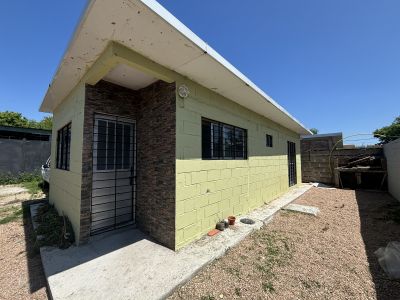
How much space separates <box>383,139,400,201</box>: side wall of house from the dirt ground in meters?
10.9

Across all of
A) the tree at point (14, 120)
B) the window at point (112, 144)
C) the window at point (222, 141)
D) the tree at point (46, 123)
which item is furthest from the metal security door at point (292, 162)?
the tree at point (46, 123)

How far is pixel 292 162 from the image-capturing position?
10.7 m

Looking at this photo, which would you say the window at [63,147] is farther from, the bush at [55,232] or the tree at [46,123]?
the tree at [46,123]

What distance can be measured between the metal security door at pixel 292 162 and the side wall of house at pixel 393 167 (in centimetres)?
389

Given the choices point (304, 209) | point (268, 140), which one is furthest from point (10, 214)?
point (304, 209)

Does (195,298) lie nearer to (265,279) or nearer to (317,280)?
(265,279)

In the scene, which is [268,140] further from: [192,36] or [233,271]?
[192,36]

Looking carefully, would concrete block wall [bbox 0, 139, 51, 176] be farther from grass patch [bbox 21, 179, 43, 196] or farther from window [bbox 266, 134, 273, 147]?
window [bbox 266, 134, 273, 147]

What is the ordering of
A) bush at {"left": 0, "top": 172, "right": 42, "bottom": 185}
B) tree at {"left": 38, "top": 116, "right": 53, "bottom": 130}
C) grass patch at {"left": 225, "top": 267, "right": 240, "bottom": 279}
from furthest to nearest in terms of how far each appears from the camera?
tree at {"left": 38, "top": 116, "right": 53, "bottom": 130} < bush at {"left": 0, "top": 172, "right": 42, "bottom": 185} < grass patch at {"left": 225, "top": 267, "right": 240, "bottom": 279}

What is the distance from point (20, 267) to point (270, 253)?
4.20 m

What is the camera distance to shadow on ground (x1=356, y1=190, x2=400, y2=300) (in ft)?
8.59

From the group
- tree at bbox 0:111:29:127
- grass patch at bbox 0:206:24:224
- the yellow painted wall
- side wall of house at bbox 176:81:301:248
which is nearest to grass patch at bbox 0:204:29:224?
grass patch at bbox 0:206:24:224

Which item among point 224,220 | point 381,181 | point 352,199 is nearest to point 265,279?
point 224,220

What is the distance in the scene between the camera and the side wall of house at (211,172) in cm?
373
